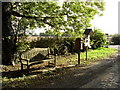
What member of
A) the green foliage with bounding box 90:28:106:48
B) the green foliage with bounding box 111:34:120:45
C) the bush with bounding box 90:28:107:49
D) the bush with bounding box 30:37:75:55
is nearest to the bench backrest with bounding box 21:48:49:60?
the bush with bounding box 30:37:75:55

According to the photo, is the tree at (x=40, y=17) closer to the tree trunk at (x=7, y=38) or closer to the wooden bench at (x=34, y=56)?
the tree trunk at (x=7, y=38)

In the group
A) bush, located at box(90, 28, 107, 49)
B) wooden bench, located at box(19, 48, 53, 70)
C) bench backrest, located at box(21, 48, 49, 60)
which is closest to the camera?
wooden bench, located at box(19, 48, 53, 70)

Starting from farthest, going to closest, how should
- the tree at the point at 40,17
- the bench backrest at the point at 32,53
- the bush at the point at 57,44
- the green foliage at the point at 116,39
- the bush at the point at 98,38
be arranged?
the green foliage at the point at 116,39 < the bush at the point at 98,38 < the bush at the point at 57,44 < the tree at the point at 40,17 < the bench backrest at the point at 32,53

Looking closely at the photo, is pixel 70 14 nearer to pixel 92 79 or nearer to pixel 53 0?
pixel 53 0

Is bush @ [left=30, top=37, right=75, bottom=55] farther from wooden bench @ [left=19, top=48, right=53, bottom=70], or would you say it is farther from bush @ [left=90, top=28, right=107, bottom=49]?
bush @ [left=90, top=28, right=107, bottom=49]

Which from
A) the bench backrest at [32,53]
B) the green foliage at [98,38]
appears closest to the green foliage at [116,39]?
the green foliage at [98,38]

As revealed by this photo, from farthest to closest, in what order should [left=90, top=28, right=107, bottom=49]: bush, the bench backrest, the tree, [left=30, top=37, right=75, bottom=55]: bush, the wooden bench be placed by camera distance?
1. [left=90, top=28, right=107, bottom=49]: bush
2. [left=30, top=37, right=75, bottom=55]: bush
3. the tree
4. the bench backrest
5. the wooden bench

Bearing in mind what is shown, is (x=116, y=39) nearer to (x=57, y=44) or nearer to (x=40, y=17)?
(x=57, y=44)

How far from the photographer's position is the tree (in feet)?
34.9

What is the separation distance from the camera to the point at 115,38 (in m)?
37.4

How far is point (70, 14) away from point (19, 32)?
13.3ft

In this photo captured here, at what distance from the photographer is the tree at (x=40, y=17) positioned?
1064cm

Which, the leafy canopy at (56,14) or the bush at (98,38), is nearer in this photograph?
the leafy canopy at (56,14)

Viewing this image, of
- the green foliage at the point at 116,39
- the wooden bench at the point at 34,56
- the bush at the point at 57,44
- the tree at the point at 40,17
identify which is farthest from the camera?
the green foliage at the point at 116,39
